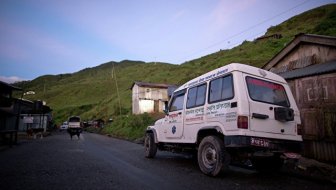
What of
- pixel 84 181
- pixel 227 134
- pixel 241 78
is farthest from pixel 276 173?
pixel 84 181

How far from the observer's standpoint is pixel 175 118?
8.59 metres

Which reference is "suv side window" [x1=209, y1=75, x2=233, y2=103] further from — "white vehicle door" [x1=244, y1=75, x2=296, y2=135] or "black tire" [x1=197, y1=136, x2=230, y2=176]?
"black tire" [x1=197, y1=136, x2=230, y2=176]

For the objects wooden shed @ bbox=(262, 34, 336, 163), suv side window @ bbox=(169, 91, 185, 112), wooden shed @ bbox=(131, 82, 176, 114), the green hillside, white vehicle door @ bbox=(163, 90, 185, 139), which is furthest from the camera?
the green hillside

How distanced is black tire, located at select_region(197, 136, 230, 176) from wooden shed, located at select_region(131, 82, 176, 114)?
4178 cm

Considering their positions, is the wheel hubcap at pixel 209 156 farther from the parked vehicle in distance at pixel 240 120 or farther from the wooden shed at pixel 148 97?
the wooden shed at pixel 148 97

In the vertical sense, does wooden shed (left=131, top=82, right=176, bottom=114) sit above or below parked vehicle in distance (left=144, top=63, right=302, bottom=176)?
above

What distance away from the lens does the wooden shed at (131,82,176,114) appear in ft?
160

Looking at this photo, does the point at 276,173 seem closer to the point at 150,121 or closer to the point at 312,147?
the point at 312,147

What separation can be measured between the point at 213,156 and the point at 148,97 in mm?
43934

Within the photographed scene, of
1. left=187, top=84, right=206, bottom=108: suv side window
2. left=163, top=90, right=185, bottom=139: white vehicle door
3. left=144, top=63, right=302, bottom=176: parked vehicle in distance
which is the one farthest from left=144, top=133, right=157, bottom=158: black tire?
left=187, top=84, right=206, bottom=108: suv side window

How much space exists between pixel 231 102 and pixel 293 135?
193 cm

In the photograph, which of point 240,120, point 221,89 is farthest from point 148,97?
point 240,120

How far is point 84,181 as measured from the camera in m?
5.64

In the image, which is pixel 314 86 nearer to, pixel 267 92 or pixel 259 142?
pixel 267 92
